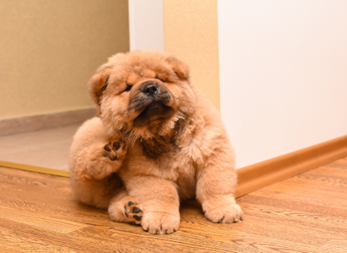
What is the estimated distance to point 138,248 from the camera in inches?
48.6

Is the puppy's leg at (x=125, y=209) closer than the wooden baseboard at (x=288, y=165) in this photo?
Yes

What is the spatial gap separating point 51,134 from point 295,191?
2.57 metres

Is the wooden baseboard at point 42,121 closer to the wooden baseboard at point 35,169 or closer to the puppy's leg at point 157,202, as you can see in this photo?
the wooden baseboard at point 35,169

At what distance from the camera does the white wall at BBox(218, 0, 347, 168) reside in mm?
1753

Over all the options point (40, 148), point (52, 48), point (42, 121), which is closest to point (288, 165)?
point (40, 148)

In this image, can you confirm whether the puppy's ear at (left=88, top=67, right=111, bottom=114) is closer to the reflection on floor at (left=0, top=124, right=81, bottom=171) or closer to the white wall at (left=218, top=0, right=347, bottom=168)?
the white wall at (left=218, top=0, right=347, bottom=168)

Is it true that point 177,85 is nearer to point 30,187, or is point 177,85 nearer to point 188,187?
point 188,187

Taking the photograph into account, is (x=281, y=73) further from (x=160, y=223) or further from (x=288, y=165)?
(x=160, y=223)

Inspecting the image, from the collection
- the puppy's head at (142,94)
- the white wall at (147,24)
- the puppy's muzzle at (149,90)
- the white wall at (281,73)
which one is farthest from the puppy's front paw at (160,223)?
the white wall at (147,24)

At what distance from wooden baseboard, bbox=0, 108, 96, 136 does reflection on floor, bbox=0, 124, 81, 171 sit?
0.12m

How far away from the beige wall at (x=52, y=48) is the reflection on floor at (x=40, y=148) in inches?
15.0

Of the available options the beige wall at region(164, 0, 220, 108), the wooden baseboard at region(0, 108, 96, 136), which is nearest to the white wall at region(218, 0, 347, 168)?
the beige wall at region(164, 0, 220, 108)

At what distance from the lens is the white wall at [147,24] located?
1.82 m

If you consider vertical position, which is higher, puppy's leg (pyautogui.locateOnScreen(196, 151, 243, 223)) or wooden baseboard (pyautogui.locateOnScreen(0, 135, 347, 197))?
puppy's leg (pyautogui.locateOnScreen(196, 151, 243, 223))
